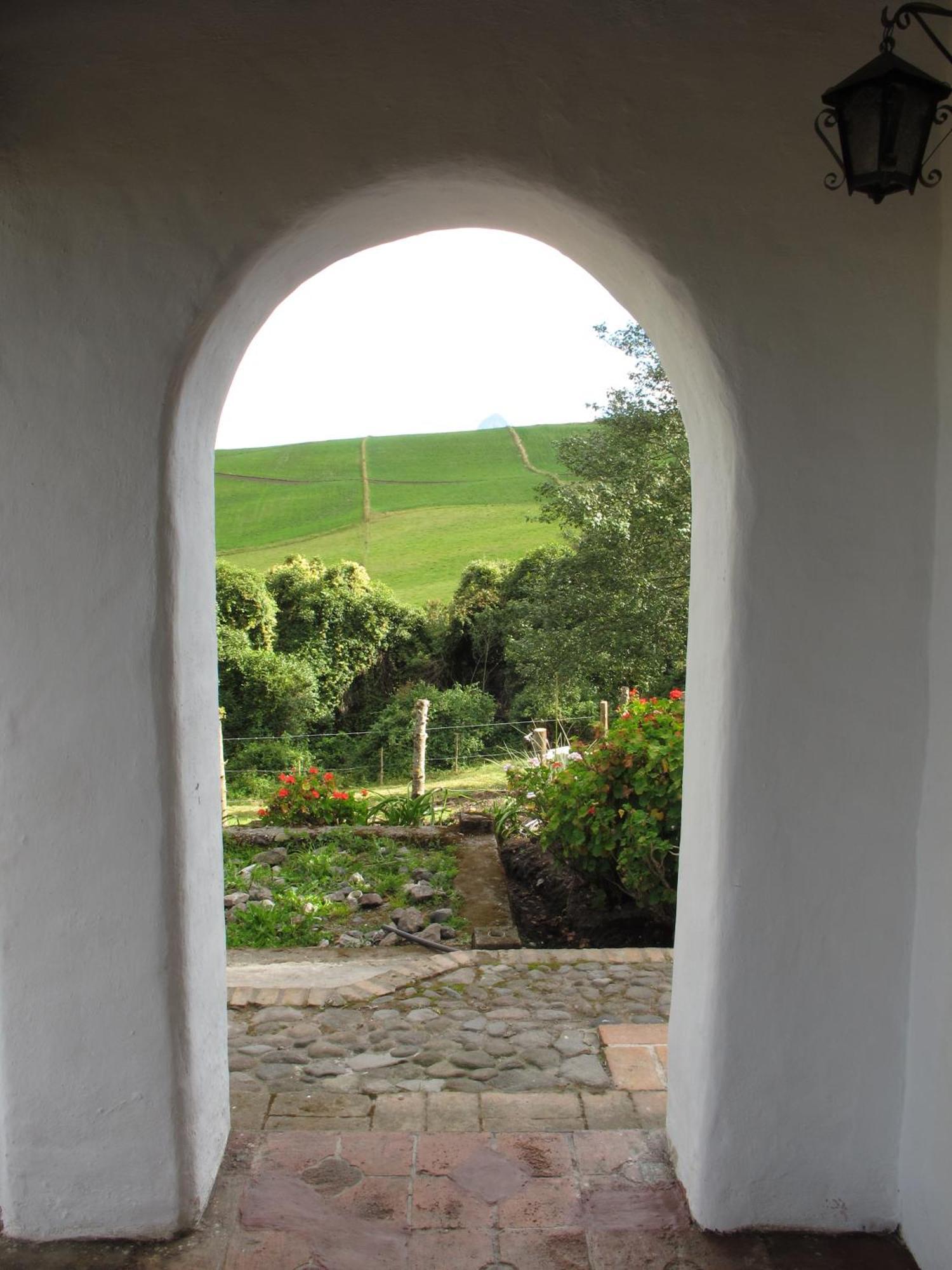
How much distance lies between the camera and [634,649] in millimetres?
10688

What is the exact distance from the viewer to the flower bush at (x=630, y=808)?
5387 mm

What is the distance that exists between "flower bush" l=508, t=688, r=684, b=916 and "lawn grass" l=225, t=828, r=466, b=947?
0.88 meters

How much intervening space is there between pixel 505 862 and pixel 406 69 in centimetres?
570

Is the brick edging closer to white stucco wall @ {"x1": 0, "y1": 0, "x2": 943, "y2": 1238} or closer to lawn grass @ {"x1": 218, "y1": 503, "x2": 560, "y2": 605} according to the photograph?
white stucco wall @ {"x1": 0, "y1": 0, "x2": 943, "y2": 1238}

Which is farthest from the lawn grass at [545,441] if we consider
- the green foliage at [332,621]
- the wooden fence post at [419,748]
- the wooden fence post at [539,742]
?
the wooden fence post at [539,742]

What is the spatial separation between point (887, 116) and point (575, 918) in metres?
4.91

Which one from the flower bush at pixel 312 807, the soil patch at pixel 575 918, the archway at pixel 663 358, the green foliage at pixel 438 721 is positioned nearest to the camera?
the archway at pixel 663 358

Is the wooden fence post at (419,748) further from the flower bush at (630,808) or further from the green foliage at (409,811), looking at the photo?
the flower bush at (630,808)

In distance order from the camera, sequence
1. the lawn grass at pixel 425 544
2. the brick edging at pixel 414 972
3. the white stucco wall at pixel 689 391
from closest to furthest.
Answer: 1. the white stucco wall at pixel 689 391
2. the brick edging at pixel 414 972
3. the lawn grass at pixel 425 544

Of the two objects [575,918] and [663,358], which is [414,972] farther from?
[663,358]

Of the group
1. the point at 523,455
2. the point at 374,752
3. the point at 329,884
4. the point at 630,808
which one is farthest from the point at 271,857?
the point at 523,455

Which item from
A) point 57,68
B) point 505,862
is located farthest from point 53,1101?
point 505,862

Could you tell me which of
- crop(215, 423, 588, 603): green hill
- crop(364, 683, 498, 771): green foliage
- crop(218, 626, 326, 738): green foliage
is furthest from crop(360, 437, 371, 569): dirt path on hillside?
crop(364, 683, 498, 771): green foliage

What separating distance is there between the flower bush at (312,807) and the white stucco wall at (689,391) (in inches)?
214
